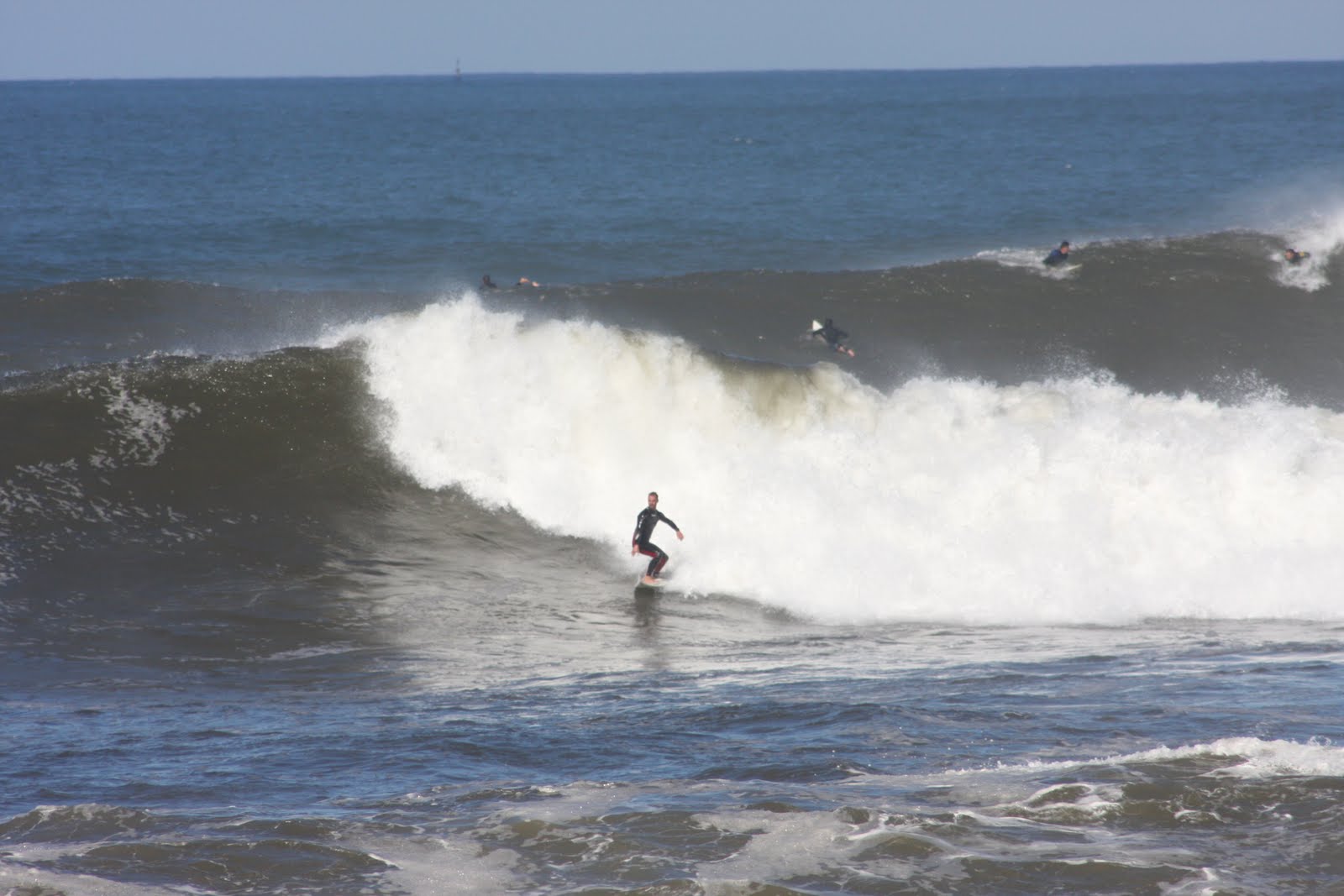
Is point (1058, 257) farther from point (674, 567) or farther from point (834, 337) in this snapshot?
point (674, 567)

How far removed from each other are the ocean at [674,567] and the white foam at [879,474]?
0.07m

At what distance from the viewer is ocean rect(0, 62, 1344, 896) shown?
8.23 meters

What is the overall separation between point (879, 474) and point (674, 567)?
3.42 metres

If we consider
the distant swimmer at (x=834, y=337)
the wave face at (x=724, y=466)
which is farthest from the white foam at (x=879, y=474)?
the distant swimmer at (x=834, y=337)

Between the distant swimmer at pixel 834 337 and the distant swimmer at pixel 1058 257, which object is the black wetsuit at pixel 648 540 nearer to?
the distant swimmer at pixel 834 337

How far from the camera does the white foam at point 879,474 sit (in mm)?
15812

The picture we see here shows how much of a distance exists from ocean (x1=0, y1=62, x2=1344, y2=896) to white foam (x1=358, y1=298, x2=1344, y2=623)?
0.22ft

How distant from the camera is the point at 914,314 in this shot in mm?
27156

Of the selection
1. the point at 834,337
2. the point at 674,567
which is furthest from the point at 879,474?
the point at 834,337

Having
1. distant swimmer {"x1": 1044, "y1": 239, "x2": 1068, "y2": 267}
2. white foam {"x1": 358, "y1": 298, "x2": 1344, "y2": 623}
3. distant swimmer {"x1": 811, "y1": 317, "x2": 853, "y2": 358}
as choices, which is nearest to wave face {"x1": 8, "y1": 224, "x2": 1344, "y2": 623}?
white foam {"x1": 358, "y1": 298, "x2": 1344, "y2": 623}

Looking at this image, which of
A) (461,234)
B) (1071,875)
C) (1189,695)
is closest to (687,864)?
(1071,875)

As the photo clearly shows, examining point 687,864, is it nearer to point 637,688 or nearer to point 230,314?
point 637,688

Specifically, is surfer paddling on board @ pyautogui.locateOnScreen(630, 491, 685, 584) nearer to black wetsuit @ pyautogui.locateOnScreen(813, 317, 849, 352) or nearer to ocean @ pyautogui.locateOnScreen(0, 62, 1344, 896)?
ocean @ pyautogui.locateOnScreen(0, 62, 1344, 896)

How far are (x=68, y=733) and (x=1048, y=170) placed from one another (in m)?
57.2
